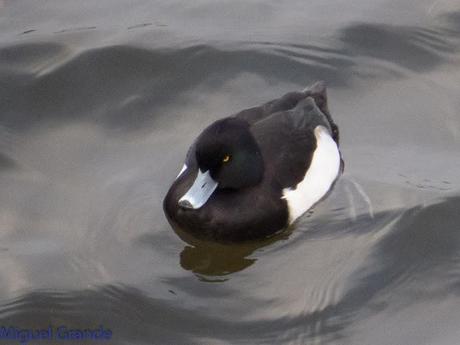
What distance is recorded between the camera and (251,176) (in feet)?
24.0

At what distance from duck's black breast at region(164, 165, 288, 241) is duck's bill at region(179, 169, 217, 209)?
97 millimetres

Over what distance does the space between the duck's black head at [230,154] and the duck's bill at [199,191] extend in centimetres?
4

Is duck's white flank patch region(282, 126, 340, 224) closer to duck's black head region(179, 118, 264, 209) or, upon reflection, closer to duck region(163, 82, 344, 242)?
duck region(163, 82, 344, 242)

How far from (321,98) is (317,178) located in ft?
2.65

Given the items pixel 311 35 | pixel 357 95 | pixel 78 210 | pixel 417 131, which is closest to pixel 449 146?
pixel 417 131

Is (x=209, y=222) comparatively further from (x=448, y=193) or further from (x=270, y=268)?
(x=448, y=193)

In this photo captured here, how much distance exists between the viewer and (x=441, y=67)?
29.1ft

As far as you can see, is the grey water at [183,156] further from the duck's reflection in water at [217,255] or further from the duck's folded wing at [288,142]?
the duck's folded wing at [288,142]

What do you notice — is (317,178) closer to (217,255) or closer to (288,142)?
(288,142)

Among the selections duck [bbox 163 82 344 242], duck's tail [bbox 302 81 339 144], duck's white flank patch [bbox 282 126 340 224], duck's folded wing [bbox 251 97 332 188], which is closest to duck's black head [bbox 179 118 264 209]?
duck [bbox 163 82 344 242]

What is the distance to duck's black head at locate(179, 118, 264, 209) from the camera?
22.9 feet

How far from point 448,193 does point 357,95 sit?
57.8 inches

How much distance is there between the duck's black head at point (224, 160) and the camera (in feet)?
22.9

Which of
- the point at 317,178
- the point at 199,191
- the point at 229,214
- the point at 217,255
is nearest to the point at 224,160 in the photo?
the point at 199,191
